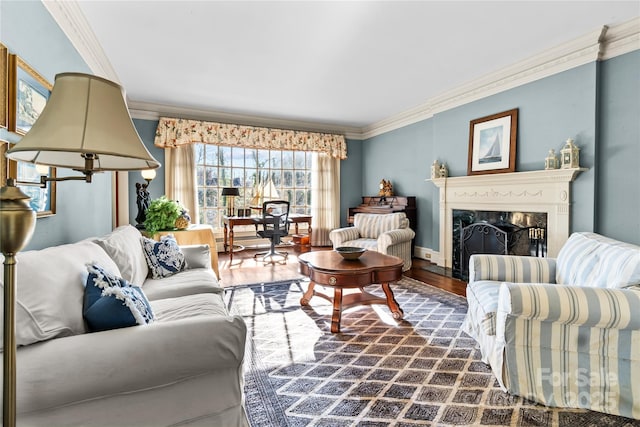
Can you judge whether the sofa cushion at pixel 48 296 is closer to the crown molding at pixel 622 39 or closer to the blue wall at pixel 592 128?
the blue wall at pixel 592 128

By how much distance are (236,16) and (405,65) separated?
1.88 meters

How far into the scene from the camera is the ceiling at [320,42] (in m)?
2.42

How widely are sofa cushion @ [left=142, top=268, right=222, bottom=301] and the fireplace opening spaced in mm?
3047

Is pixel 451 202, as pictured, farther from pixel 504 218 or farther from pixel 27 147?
pixel 27 147

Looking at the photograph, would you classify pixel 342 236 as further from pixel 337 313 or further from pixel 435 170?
pixel 337 313

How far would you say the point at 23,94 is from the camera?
167 cm

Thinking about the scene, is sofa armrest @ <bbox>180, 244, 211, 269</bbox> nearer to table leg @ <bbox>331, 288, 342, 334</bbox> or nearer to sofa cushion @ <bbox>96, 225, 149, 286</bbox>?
sofa cushion @ <bbox>96, 225, 149, 286</bbox>

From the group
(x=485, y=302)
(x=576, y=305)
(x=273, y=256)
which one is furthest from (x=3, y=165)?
(x=273, y=256)

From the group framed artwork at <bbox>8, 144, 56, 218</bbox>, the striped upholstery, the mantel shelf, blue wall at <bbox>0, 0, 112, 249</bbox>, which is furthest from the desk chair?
the striped upholstery

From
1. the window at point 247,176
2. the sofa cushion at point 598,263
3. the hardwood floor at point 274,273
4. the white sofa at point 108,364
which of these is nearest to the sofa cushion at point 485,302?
the sofa cushion at point 598,263

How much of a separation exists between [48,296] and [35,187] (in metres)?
1.07

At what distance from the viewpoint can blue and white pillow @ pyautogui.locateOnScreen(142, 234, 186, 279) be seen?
7.95ft

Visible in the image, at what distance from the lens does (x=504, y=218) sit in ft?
12.1

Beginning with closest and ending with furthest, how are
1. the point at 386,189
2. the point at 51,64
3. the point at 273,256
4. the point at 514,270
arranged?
the point at 51,64, the point at 514,270, the point at 273,256, the point at 386,189
